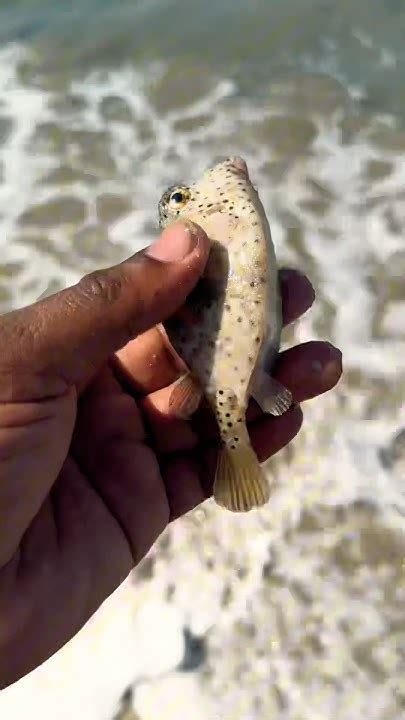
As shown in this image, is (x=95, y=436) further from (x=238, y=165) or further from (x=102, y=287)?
(x=238, y=165)

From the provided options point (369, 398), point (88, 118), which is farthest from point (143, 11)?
point (369, 398)

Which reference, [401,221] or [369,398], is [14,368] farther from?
[401,221]

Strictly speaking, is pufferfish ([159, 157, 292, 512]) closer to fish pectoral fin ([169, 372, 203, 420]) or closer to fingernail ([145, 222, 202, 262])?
fish pectoral fin ([169, 372, 203, 420])

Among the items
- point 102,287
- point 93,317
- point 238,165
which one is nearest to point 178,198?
point 238,165

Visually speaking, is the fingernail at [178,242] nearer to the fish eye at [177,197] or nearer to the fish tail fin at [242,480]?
the fish eye at [177,197]

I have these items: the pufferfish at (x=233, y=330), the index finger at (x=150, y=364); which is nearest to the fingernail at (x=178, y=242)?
the pufferfish at (x=233, y=330)

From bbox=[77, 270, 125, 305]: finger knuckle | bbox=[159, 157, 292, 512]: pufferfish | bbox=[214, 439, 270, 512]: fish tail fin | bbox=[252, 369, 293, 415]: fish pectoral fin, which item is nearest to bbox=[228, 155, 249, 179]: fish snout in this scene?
bbox=[159, 157, 292, 512]: pufferfish
